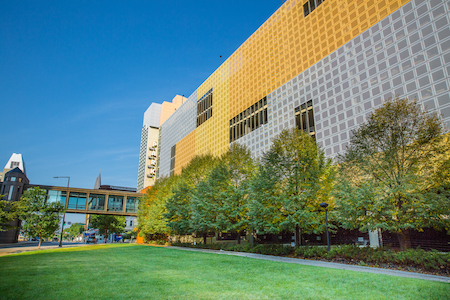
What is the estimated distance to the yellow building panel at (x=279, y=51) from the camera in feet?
153

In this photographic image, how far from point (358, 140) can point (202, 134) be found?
241 feet

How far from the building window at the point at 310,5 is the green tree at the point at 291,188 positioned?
3794 cm

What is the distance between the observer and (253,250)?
28984 millimetres

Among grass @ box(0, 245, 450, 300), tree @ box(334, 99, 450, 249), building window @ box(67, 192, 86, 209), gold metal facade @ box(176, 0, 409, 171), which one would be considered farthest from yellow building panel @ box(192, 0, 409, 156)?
grass @ box(0, 245, 450, 300)

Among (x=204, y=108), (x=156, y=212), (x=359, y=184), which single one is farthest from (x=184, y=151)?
(x=359, y=184)

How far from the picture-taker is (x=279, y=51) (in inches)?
2435

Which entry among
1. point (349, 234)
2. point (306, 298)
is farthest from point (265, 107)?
point (306, 298)

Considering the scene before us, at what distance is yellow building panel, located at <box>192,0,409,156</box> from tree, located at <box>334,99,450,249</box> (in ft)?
96.8

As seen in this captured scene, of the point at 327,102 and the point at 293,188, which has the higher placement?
the point at 327,102

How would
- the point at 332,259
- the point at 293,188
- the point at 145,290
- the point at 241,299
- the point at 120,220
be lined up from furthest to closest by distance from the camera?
the point at 120,220 → the point at 293,188 → the point at 332,259 → the point at 145,290 → the point at 241,299

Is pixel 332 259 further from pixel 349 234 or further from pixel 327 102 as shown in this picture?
pixel 327 102

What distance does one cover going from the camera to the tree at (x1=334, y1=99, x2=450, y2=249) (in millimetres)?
18422

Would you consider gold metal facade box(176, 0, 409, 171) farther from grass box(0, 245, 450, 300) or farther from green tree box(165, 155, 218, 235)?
grass box(0, 245, 450, 300)

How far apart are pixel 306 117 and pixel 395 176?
1287 inches
